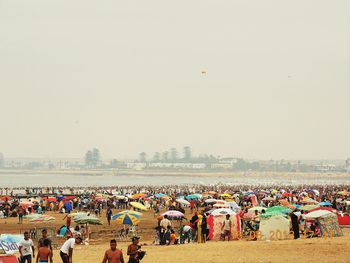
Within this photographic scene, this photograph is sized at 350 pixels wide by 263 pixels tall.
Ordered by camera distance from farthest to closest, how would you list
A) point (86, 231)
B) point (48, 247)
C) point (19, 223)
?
point (19, 223), point (86, 231), point (48, 247)

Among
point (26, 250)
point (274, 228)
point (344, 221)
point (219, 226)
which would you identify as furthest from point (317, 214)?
point (26, 250)

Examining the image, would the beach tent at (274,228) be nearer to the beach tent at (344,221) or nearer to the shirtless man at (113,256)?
the beach tent at (344,221)

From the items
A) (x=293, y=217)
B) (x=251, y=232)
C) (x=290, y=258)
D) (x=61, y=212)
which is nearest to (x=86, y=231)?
(x=251, y=232)

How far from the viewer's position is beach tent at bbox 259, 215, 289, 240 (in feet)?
72.5

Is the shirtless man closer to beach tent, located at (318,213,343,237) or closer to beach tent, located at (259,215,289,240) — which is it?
beach tent, located at (259,215,289,240)

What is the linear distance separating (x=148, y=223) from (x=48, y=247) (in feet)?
72.9

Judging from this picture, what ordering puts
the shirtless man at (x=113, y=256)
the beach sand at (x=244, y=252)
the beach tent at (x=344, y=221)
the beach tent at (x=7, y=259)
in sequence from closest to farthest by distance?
1. the shirtless man at (x=113, y=256)
2. the beach tent at (x=7, y=259)
3. the beach sand at (x=244, y=252)
4. the beach tent at (x=344, y=221)

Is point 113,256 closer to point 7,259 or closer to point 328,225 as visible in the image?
point 7,259

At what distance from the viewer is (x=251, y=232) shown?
2323 centimetres

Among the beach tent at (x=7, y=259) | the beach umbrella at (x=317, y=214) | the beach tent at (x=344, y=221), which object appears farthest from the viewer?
the beach tent at (x=344, y=221)

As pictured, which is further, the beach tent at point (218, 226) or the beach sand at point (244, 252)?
the beach tent at point (218, 226)

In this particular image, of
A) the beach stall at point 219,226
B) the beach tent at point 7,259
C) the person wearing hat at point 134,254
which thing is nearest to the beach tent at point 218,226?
the beach stall at point 219,226

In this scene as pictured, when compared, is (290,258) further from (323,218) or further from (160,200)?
(160,200)

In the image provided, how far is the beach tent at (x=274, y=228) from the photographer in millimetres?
22109
